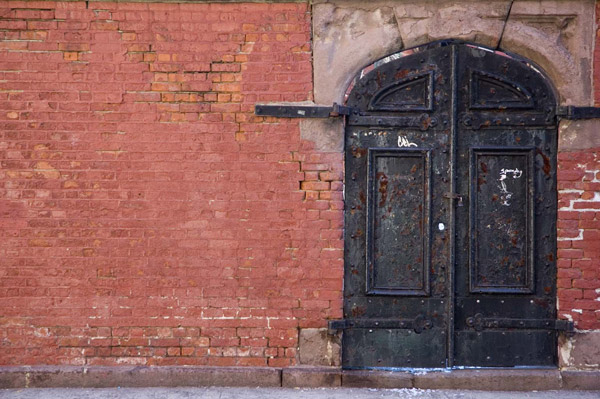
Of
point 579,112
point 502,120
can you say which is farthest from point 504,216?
point 579,112

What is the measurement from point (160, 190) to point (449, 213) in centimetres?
235

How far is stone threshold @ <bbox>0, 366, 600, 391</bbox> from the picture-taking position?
4.48 m

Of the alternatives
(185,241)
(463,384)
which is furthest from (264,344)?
(463,384)

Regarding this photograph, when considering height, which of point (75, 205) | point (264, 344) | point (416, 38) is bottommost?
point (264, 344)

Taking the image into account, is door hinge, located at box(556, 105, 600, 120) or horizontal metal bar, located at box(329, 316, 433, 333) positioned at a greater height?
door hinge, located at box(556, 105, 600, 120)

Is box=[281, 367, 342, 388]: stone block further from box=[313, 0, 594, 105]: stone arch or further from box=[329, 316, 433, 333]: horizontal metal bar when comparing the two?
box=[313, 0, 594, 105]: stone arch

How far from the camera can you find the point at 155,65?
178 inches

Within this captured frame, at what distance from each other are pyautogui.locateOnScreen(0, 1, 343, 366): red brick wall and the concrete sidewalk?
→ 25 centimetres

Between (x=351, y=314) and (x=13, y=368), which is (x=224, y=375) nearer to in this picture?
(x=351, y=314)

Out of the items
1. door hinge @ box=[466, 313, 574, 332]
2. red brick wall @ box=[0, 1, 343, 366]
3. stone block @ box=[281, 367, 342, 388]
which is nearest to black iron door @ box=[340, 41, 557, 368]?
door hinge @ box=[466, 313, 574, 332]

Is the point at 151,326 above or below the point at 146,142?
below

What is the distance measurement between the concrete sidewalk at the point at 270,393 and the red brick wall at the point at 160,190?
0.25 meters

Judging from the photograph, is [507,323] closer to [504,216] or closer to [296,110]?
[504,216]

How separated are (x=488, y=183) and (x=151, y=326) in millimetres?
2978
